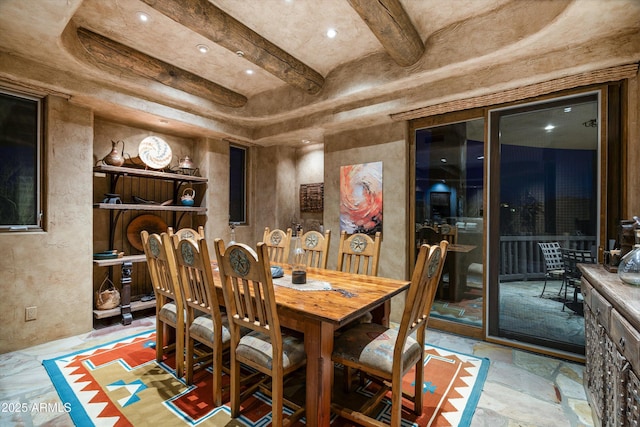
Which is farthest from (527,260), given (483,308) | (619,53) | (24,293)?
(24,293)

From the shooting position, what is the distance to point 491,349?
301 centimetres

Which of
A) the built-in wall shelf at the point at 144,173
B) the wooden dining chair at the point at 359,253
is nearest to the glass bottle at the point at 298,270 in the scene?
the wooden dining chair at the point at 359,253

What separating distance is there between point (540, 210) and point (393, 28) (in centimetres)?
221

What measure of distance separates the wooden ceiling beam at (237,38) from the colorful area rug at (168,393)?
278 centimetres

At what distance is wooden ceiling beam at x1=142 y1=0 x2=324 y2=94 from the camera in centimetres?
226

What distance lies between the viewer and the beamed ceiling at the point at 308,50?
2.29 m

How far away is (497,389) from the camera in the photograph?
2318 millimetres

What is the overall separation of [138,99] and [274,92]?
1634mm

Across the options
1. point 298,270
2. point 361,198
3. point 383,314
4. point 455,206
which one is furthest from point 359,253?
point 455,206

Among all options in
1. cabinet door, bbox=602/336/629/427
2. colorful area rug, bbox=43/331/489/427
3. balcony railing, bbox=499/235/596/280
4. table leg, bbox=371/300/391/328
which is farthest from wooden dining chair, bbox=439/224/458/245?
cabinet door, bbox=602/336/629/427

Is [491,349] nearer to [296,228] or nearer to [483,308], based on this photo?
[483,308]

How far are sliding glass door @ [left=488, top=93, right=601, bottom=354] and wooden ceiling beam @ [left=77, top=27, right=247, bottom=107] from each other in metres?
3.28

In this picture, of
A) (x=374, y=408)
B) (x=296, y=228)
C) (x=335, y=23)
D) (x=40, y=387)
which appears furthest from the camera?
(x=296, y=228)

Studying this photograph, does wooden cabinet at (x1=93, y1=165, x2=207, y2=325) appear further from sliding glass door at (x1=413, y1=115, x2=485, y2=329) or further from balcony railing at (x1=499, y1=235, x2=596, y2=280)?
balcony railing at (x1=499, y1=235, x2=596, y2=280)
